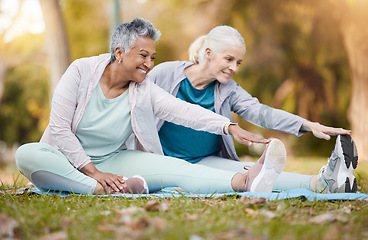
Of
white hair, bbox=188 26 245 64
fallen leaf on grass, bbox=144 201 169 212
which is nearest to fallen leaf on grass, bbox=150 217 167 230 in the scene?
fallen leaf on grass, bbox=144 201 169 212

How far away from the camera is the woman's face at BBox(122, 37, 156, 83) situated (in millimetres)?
3920

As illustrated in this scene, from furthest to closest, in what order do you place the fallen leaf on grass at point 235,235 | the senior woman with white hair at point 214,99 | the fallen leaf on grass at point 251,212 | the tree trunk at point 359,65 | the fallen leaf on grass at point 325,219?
the tree trunk at point 359,65 → the senior woman with white hair at point 214,99 → the fallen leaf on grass at point 251,212 → the fallen leaf on grass at point 325,219 → the fallen leaf on grass at point 235,235

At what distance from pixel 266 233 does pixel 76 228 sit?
97cm

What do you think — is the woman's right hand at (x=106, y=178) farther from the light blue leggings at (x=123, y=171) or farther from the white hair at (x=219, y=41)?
the white hair at (x=219, y=41)

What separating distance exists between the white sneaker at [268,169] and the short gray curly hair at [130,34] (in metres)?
1.43

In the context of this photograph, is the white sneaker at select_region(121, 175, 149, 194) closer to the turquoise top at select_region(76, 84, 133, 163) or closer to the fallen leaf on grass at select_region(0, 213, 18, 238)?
the turquoise top at select_region(76, 84, 133, 163)

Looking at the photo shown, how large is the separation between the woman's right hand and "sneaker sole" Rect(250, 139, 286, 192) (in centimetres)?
108

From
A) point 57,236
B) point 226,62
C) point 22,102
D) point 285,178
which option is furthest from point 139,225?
point 22,102

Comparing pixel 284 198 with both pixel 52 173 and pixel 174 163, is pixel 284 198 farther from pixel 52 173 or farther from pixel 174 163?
pixel 52 173

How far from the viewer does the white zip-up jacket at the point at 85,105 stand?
151 inches

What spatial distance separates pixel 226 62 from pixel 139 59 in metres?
0.87

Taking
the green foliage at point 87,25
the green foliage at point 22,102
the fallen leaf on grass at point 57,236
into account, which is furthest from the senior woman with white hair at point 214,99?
the green foliage at point 22,102

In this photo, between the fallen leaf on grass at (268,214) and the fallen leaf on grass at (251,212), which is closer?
the fallen leaf on grass at (268,214)

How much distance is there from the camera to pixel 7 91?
20297 millimetres
